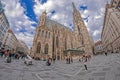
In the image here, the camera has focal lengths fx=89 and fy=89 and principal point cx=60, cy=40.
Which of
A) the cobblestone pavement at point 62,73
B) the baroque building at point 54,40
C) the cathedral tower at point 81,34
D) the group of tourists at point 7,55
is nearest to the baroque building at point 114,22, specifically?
the baroque building at point 54,40

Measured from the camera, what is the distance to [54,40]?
4584 centimetres

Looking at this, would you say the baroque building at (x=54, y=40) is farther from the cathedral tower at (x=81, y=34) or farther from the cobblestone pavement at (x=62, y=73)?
the cobblestone pavement at (x=62, y=73)

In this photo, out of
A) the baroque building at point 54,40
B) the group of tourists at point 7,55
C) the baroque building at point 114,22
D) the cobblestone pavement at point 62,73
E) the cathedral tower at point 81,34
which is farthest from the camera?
the cathedral tower at point 81,34

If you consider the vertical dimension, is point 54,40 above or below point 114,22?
below

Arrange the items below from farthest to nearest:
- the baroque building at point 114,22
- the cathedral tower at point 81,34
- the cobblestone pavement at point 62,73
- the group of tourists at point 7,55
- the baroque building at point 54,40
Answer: the cathedral tower at point 81,34, the baroque building at point 54,40, the baroque building at point 114,22, the group of tourists at point 7,55, the cobblestone pavement at point 62,73

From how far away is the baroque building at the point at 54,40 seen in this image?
37844 millimetres

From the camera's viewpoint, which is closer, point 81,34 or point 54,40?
point 54,40

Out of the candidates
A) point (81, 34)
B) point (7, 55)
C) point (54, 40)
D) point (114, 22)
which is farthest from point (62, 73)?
point (81, 34)

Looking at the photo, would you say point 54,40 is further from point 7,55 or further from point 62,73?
point 62,73

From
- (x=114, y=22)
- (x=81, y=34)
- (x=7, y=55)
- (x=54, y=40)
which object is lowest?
(x=7, y=55)

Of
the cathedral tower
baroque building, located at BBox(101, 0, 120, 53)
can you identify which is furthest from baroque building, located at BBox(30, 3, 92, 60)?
baroque building, located at BBox(101, 0, 120, 53)

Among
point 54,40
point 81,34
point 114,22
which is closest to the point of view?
point 114,22

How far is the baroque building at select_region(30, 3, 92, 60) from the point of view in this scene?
37844 millimetres

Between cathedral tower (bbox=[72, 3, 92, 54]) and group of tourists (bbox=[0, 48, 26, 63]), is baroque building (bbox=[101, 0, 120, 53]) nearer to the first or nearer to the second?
cathedral tower (bbox=[72, 3, 92, 54])
